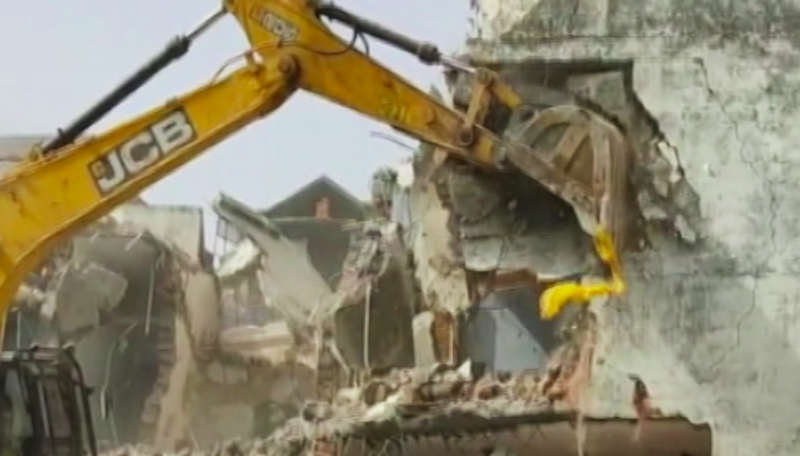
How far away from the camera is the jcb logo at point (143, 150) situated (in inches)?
431

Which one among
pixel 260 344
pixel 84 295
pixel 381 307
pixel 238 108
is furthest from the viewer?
pixel 260 344

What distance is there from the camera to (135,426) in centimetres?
2394

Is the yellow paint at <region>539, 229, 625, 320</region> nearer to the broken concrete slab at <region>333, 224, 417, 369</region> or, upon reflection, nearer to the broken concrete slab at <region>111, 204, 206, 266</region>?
the broken concrete slab at <region>333, 224, 417, 369</region>

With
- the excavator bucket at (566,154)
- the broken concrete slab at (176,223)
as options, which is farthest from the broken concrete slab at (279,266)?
the excavator bucket at (566,154)

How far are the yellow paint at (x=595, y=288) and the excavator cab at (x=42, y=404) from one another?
4029mm

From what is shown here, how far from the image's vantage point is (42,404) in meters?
12.9

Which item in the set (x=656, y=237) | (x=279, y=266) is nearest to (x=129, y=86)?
(x=656, y=237)

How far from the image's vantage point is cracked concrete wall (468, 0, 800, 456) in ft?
34.1

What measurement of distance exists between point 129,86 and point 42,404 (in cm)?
288

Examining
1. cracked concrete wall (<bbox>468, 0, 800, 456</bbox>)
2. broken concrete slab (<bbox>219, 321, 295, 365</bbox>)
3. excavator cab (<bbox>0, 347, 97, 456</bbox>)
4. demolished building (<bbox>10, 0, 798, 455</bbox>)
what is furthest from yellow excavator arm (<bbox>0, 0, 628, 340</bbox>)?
broken concrete slab (<bbox>219, 321, 295, 365</bbox>)

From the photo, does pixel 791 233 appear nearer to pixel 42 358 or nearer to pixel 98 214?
pixel 98 214

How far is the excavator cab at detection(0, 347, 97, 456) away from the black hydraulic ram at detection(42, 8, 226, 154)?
2.03 metres

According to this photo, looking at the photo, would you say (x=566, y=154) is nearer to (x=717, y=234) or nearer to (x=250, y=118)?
(x=717, y=234)

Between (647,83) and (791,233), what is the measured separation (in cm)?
117
